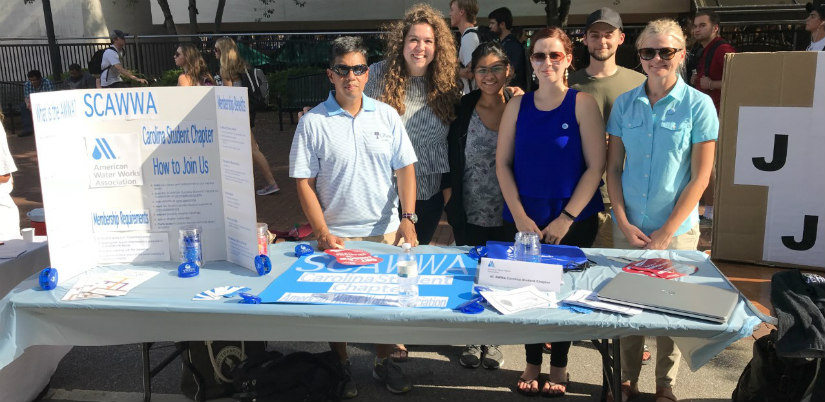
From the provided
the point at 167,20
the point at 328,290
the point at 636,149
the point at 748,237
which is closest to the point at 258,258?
the point at 328,290

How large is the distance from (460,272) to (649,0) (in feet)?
60.6

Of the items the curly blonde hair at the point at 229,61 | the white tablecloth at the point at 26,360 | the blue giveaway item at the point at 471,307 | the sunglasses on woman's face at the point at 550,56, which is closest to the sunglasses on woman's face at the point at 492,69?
the sunglasses on woman's face at the point at 550,56

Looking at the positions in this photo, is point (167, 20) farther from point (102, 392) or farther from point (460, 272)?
point (460, 272)

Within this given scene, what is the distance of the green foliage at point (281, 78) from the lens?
543 inches

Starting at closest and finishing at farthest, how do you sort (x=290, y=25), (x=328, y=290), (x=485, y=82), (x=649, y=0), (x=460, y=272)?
(x=328, y=290), (x=460, y=272), (x=485, y=82), (x=649, y=0), (x=290, y=25)

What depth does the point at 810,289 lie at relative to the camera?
8.59 ft

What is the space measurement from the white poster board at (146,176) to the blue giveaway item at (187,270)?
20 centimetres

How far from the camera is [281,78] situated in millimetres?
13961

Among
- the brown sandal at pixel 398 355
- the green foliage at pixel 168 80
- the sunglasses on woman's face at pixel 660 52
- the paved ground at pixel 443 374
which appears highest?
the green foliage at pixel 168 80

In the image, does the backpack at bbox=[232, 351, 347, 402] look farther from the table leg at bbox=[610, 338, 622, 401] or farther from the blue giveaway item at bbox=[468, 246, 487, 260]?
the table leg at bbox=[610, 338, 622, 401]

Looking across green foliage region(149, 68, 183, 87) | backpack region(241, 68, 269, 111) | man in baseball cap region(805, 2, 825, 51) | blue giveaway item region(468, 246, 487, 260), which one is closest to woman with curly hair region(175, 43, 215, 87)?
backpack region(241, 68, 269, 111)

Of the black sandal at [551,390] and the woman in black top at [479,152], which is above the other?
the woman in black top at [479,152]

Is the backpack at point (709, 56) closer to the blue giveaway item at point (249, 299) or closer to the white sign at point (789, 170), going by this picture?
the white sign at point (789, 170)

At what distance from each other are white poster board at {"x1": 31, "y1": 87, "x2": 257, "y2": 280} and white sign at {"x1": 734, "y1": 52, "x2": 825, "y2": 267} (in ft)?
8.57
